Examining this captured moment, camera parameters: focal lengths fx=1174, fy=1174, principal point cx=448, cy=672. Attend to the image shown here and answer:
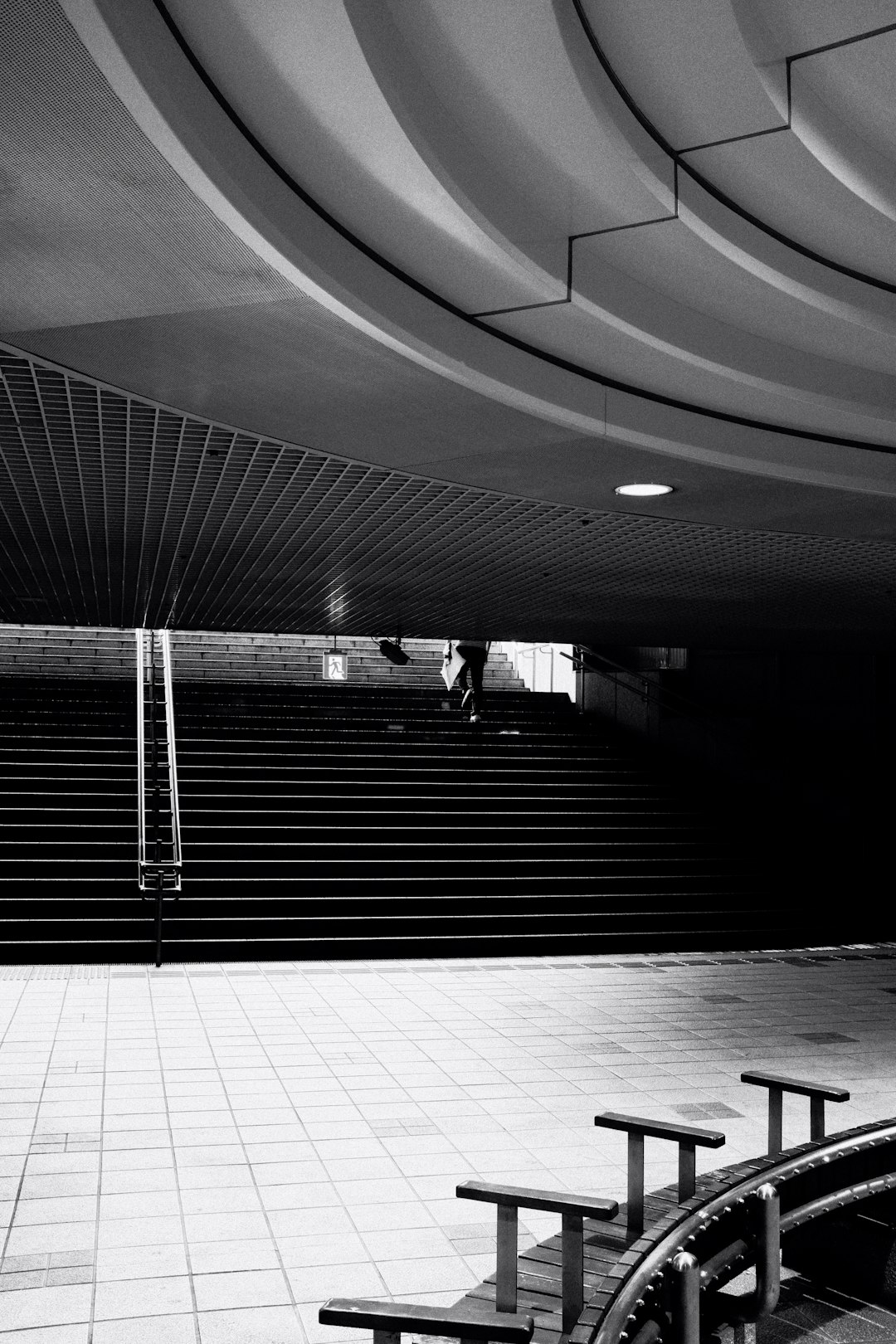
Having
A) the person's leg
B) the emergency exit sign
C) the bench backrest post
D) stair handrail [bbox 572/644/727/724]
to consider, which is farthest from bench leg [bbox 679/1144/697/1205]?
the emergency exit sign

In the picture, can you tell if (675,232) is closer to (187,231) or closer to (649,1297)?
(187,231)

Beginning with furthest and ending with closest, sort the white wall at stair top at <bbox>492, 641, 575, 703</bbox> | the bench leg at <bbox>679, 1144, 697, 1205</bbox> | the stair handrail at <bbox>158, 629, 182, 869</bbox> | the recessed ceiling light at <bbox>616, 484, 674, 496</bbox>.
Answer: the white wall at stair top at <bbox>492, 641, 575, 703</bbox>, the stair handrail at <bbox>158, 629, 182, 869</bbox>, the recessed ceiling light at <bbox>616, 484, 674, 496</bbox>, the bench leg at <bbox>679, 1144, 697, 1205</bbox>

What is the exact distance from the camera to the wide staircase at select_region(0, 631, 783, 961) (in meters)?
9.47

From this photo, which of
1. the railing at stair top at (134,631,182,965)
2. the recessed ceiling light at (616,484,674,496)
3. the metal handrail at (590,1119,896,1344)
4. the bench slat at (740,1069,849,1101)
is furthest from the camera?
the railing at stair top at (134,631,182,965)

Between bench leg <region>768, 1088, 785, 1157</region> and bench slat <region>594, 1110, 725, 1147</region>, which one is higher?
bench slat <region>594, 1110, 725, 1147</region>

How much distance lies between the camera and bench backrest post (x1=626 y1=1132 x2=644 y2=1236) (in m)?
3.06

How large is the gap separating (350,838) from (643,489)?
22.4 ft

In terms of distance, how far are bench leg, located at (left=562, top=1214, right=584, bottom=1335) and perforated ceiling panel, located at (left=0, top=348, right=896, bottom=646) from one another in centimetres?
263

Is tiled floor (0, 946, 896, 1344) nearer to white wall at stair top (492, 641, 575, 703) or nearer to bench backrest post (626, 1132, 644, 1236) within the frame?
Answer: bench backrest post (626, 1132, 644, 1236)

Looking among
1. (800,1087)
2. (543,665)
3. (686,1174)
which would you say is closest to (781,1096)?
(800,1087)

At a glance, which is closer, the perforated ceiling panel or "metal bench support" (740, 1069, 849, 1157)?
"metal bench support" (740, 1069, 849, 1157)

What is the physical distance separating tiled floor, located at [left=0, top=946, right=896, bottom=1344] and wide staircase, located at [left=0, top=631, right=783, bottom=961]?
595mm

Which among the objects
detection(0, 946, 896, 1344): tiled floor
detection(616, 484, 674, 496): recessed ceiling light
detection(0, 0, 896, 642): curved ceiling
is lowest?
detection(0, 946, 896, 1344): tiled floor

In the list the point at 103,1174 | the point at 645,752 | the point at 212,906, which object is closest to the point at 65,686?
the point at 212,906
